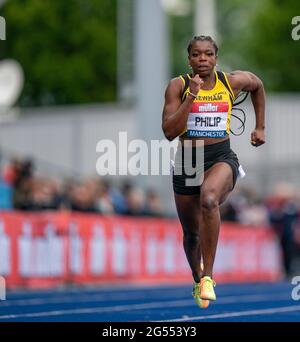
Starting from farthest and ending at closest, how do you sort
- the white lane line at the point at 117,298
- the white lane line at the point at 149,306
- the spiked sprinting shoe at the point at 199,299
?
the white lane line at the point at 117,298 → the white lane line at the point at 149,306 → the spiked sprinting shoe at the point at 199,299

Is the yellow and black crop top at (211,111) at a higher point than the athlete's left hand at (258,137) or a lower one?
higher

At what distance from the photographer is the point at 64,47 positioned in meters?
55.4

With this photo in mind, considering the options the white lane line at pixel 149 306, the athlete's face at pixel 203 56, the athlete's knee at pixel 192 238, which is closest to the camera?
the athlete's face at pixel 203 56

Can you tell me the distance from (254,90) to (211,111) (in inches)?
24.0

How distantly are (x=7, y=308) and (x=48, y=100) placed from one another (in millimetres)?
45299

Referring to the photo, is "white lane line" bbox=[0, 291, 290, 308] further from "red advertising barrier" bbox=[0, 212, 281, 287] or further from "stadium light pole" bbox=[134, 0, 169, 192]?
"stadium light pole" bbox=[134, 0, 169, 192]

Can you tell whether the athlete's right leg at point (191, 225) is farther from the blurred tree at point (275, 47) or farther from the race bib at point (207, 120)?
the blurred tree at point (275, 47)

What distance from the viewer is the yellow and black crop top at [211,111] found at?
1065cm

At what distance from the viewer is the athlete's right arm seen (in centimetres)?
1033

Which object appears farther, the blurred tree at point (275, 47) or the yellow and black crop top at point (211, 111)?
the blurred tree at point (275, 47)

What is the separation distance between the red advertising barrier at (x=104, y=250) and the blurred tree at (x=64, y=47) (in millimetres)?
27842

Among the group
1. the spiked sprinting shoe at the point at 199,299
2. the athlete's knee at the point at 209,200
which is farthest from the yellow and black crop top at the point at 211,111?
the spiked sprinting shoe at the point at 199,299

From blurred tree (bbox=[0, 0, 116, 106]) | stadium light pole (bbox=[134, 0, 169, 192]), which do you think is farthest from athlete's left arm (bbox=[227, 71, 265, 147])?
blurred tree (bbox=[0, 0, 116, 106])

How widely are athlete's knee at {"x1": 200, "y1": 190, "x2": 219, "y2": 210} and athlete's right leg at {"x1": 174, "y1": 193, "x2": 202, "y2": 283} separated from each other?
0.42m
